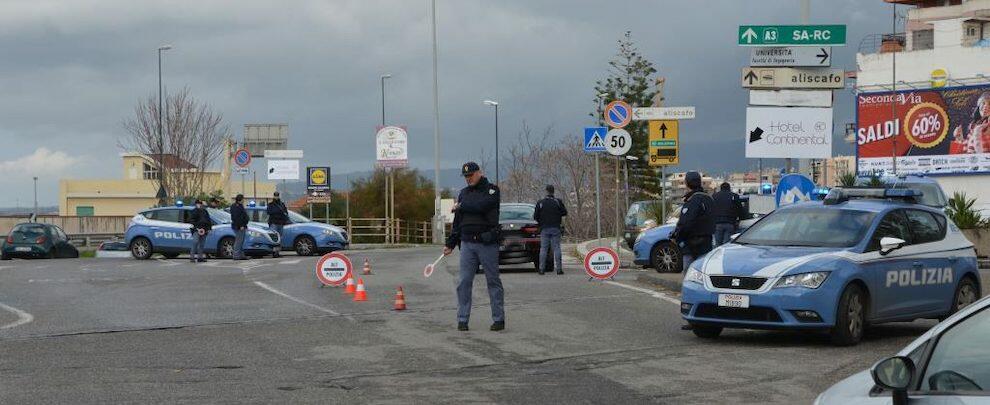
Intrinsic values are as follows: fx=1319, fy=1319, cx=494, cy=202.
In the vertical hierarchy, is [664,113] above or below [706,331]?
above

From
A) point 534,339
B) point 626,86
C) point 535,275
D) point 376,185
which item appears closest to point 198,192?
point 376,185

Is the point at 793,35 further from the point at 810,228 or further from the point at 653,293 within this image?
the point at 810,228

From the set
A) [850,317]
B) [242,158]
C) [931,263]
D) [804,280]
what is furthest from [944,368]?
[242,158]

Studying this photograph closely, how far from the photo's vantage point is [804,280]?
1210cm

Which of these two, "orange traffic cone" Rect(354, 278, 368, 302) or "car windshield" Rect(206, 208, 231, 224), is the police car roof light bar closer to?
"orange traffic cone" Rect(354, 278, 368, 302)

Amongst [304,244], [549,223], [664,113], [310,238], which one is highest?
[664,113]

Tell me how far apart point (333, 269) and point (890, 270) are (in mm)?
10172

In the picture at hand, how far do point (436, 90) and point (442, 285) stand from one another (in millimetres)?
35396

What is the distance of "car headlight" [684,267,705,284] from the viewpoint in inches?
497

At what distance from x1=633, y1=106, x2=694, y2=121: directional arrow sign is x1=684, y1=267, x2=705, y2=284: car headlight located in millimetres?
12880

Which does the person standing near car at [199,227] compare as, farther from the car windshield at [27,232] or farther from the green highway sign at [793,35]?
the green highway sign at [793,35]

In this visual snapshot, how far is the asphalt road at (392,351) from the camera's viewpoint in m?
9.42

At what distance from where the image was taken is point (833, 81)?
756 inches

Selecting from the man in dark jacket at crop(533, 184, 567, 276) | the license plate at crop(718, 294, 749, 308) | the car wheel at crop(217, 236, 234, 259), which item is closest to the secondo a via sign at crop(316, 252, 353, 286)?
the man in dark jacket at crop(533, 184, 567, 276)
